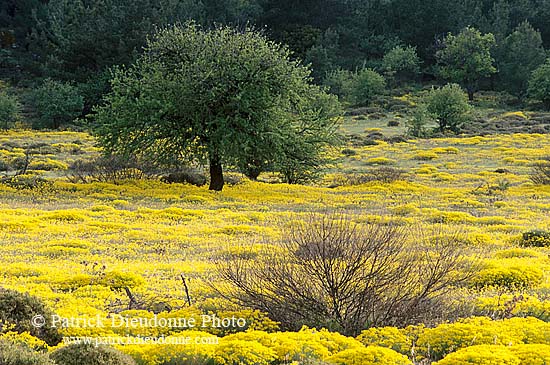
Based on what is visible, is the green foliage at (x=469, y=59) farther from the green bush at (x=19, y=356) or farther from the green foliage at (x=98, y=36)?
the green bush at (x=19, y=356)

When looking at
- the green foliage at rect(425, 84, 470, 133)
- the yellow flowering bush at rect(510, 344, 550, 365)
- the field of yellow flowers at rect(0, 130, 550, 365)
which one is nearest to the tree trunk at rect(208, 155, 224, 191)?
the field of yellow flowers at rect(0, 130, 550, 365)

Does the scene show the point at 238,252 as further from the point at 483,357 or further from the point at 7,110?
the point at 7,110

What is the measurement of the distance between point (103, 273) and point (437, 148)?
120ft

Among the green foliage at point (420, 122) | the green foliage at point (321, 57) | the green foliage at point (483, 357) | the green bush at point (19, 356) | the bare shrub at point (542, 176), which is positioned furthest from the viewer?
the green foliage at point (321, 57)

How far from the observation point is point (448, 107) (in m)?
55.2

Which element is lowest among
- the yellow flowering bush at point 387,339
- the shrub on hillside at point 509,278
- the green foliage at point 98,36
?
the yellow flowering bush at point 387,339

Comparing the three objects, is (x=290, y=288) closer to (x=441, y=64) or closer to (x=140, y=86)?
(x=140, y=86)

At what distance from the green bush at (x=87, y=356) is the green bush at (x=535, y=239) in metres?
11.8

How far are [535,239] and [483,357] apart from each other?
10.0 meters

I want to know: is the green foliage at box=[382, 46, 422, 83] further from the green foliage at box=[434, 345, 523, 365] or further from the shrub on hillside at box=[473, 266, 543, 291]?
the green foliage at box=[434, 345, 523, 365]

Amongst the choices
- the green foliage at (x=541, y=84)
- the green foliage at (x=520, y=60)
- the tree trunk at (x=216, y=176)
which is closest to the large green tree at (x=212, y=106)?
the tree trunk at (x=216, y=176)

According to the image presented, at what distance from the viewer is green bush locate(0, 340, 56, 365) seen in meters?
5.86

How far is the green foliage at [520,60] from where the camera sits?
76.5 metres

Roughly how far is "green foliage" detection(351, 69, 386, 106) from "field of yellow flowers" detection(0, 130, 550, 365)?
3987 centimetres
